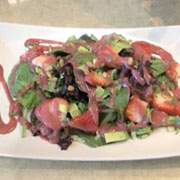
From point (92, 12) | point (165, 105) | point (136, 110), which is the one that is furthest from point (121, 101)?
point (92, 12)

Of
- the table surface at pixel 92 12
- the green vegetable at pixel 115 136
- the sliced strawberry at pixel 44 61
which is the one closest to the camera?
the green vegetable at pixel 115 136

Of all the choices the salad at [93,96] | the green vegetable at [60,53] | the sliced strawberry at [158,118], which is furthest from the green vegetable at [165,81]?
the green vegetable at [60,53]

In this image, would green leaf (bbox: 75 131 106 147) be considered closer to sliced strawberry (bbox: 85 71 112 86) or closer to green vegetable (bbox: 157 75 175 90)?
sliced strawberry (bbox: 85 71 112 86)

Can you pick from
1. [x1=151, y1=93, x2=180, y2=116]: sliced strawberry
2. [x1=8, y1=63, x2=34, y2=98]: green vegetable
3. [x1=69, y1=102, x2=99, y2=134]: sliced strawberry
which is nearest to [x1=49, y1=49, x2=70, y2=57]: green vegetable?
[x1=8, y1=63, x2=34, y2=98]: green vegetable

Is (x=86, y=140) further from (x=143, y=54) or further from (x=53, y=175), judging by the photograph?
(x=143, y=54)

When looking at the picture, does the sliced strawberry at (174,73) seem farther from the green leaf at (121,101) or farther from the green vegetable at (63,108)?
the green vegetable at (63,108)

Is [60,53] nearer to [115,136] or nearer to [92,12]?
[115,136]
